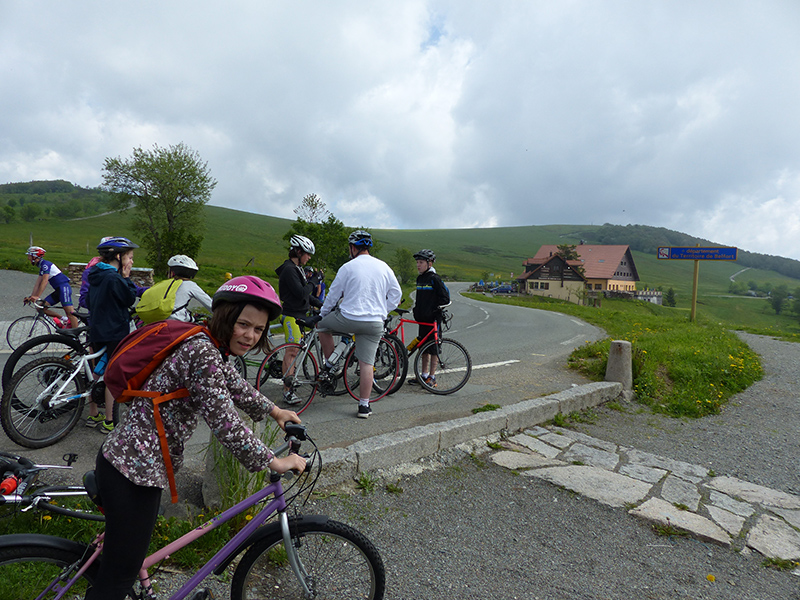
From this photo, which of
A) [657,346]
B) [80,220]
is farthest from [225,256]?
[657,346]

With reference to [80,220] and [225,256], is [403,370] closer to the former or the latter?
[225,256]

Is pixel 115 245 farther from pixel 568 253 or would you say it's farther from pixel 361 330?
pixel 568 253

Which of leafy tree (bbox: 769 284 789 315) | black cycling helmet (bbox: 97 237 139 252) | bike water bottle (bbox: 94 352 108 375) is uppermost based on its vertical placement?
black cycling helmet (bbox: 97 237 139 252)

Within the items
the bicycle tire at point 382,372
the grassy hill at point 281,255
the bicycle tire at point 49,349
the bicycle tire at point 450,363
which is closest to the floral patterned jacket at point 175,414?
the bicycle tire at point 49,349

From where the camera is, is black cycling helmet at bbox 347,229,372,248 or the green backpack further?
black cycling helmet at bbox 347,229,372,248

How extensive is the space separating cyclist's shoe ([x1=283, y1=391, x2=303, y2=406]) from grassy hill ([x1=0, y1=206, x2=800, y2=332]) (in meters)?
22.9

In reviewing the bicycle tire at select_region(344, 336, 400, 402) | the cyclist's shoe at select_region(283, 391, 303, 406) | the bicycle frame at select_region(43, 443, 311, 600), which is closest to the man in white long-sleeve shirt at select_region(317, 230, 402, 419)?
the bicycle tire at select_region(344, 336, 400, 402)

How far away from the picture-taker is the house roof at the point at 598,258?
9350 cm

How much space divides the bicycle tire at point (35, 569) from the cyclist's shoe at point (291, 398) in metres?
3.72

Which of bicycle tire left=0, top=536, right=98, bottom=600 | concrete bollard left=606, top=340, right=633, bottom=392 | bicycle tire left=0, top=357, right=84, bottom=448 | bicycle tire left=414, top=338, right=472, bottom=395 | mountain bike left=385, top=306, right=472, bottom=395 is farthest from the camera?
concrete bollard left=606, top=340, right=633, bottom=392

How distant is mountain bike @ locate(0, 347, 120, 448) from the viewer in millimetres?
4086

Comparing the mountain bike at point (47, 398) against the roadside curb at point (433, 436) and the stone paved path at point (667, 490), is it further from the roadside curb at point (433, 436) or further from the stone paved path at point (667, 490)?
the stone paved path at point (667, 490)

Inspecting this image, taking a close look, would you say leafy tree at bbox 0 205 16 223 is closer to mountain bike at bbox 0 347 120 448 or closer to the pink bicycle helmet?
mountain bike at bbox 0 347 120 448

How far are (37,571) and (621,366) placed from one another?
8278 mm
